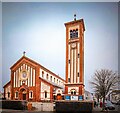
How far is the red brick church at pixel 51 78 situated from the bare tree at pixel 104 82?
0.42 metres

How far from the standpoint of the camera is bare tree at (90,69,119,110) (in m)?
6.44

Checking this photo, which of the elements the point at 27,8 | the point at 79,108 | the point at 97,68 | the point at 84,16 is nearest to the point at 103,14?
the point at 84,16

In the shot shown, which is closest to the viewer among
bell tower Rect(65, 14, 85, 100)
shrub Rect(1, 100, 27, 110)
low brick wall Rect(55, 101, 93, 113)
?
low brick wall Rect(55, 101, 93, 113)

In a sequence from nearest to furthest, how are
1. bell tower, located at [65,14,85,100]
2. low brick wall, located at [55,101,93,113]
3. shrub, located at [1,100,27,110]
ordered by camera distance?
low brick wall, located at [55,101,93,113], bell tower, located at [65,14,85,100], shrub, located at [1,100,27,110]

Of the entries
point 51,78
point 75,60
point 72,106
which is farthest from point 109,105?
point 51,78

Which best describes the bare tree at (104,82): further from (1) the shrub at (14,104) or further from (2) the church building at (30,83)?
(1) the shrub at (14,104)

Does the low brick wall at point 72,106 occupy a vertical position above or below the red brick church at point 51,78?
below

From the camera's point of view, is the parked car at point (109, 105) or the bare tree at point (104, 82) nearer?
the bare tree at point (104, 82)

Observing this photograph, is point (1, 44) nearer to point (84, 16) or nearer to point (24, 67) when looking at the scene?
point (24, 67)

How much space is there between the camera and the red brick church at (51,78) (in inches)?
261

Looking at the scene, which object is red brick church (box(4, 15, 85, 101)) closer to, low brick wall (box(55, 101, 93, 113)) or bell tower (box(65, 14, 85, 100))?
bell tower (box(65, 14, 85, 100))

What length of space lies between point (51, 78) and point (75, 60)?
90 centimetres

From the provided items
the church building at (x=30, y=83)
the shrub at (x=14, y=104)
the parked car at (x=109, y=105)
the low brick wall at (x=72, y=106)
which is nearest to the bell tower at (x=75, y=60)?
the low brick wall at (x=72, y=106)

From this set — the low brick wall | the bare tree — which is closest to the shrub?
the low brick wall
